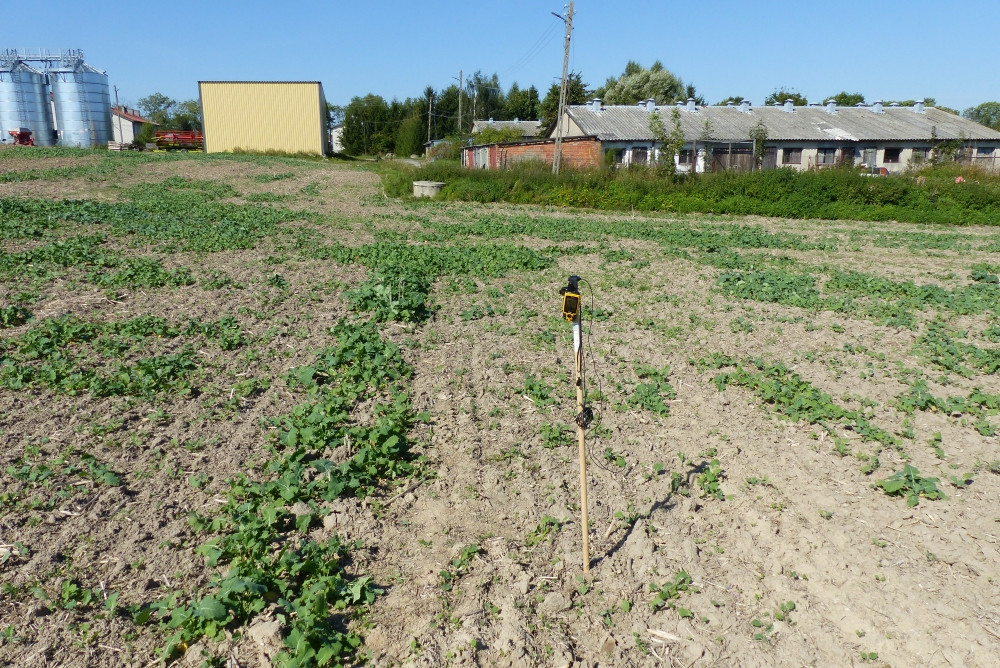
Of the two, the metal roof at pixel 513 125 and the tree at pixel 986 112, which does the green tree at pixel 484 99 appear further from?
the tree at pixel 986 112

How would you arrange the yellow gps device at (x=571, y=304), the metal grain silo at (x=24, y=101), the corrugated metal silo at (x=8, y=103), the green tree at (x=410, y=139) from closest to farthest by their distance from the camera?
the yellow gps device at (x=571, y=304), the corrugated metal silo at (x=8, y=103), the metal grain silo at (x=24, y=101), the green tree at (x=410, y=139)

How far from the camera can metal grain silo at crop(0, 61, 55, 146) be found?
55.9 meters

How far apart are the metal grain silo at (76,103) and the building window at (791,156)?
5392cm

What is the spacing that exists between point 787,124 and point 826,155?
319 centimetres

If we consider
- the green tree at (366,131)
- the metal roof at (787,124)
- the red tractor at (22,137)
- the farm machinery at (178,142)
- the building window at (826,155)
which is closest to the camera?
the metal roof at (787,124)

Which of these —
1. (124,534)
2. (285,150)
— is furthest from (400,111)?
(124,534)

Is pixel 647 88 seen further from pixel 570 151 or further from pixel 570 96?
pixel 570 151

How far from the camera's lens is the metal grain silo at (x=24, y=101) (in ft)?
183

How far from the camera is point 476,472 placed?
4.96m

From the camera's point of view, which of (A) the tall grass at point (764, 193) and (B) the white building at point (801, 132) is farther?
(B) the white building at point (801, 132)

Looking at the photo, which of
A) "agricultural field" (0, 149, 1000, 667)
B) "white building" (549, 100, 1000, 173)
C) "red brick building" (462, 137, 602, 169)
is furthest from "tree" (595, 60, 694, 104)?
"agricultural field" (0, 149, 1000, 667)

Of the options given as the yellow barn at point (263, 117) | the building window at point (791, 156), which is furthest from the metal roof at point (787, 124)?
the yellow barn at point (263, 117)

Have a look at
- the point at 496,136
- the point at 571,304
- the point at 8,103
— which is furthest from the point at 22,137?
the point at 571,304

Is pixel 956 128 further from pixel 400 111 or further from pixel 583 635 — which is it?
pixel 400 111
